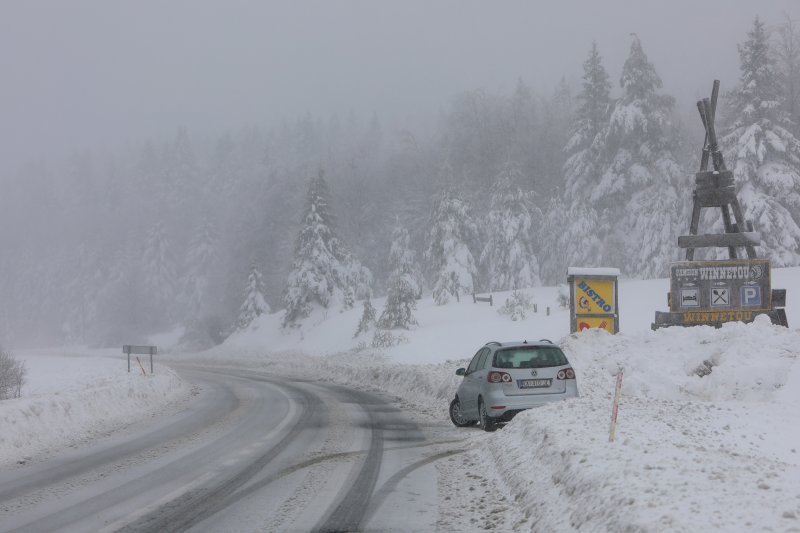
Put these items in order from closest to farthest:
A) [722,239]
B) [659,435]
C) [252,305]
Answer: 1. [659,435]
2. [722,239]
3. [252,305]

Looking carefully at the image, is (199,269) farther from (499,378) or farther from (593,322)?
(499,378)

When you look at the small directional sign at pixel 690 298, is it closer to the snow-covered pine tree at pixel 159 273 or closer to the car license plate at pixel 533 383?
the car license plate at pixel 533 383

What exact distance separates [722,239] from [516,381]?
32.4ft

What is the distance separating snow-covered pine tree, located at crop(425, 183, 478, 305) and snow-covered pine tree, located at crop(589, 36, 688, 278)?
11616 millimetres

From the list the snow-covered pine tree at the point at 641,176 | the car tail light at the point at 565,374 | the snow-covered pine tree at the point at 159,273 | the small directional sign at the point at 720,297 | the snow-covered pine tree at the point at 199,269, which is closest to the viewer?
the car tail light at the point at 565,374

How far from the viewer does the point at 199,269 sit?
7931 cm

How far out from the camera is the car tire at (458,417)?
46.9ft

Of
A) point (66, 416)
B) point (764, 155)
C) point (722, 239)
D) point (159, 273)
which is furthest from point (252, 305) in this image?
point (722, 239)

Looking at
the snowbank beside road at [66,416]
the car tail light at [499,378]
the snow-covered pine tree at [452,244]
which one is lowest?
the snowbank beside road at [66,416]

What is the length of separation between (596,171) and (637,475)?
4795 cm

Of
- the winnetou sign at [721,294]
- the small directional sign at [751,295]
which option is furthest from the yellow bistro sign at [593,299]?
the small directional sign at [751,295]

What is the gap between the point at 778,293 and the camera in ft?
57.9

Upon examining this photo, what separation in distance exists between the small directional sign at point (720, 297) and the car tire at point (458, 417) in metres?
7.92

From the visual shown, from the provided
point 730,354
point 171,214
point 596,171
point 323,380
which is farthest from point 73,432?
point 171,214
